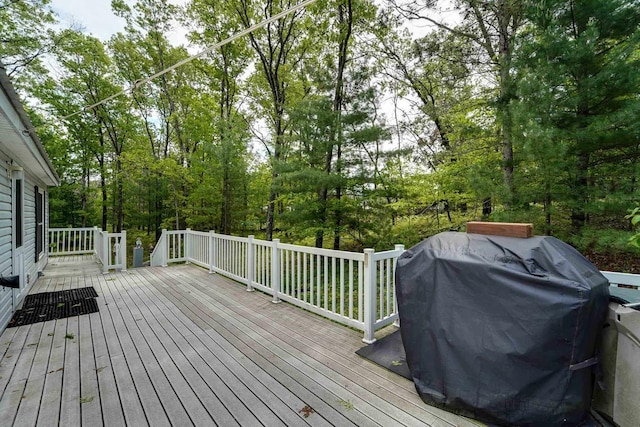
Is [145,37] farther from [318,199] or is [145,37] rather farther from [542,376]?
[542,376]

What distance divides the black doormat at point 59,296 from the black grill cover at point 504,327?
16.6ft

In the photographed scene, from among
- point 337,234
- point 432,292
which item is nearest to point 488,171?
point 337,234

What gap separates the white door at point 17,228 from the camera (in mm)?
3884

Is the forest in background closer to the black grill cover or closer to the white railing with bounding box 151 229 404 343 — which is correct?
the black grill cover

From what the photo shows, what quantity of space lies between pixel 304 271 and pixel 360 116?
4373 mm

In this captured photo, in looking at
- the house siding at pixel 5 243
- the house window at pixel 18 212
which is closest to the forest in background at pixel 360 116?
the house siding at pixel 5 243

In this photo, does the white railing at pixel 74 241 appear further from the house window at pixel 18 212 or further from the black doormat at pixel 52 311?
the black doormat at pixel 52 311

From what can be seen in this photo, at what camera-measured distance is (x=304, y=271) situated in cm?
352

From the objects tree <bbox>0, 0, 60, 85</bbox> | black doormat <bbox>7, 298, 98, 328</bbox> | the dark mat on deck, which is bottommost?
the dark mat on deck

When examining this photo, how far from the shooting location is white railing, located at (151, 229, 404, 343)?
9.21 ft

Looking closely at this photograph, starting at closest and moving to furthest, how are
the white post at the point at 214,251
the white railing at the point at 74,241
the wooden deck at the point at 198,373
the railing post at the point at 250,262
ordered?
the wooden deck at the point at 198,373, the railing post at the point at 250,262, the white post at the point at 214,251, the white railing at the point at 74,241

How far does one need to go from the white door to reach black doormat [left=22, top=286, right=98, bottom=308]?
6.9 inches

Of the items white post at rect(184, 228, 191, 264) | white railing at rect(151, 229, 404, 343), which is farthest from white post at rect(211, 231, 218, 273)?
white post at rect(184, 228, 191, 264)

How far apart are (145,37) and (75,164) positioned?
6.18 meters
